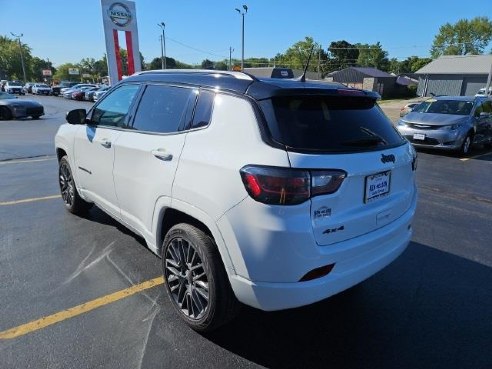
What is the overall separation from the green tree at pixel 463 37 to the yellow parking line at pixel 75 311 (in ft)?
369

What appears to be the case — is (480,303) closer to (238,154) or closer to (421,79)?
(238,154)

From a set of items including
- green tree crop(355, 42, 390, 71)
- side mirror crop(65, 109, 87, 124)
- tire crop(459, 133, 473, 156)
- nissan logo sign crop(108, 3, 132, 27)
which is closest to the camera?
side mirror crop(65, 109, 87, 124)

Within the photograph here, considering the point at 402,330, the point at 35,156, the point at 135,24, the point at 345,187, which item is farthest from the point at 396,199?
the point at 135,24

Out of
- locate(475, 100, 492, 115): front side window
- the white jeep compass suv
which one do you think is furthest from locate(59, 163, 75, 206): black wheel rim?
locate(475, 100, 492, 115): front side window

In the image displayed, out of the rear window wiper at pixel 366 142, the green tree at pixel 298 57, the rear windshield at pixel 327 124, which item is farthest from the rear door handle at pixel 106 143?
the green tree at pixel 298 57

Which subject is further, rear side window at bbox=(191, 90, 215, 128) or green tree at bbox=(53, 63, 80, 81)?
green tree at bbox=(53, 63, 80, 81)

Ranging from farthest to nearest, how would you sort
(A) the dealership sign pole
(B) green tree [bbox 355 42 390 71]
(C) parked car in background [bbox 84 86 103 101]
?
(B) green tree [bbox 355 42 390 71] < (C) parked car in background [bbox 84 86 103 101] < (A) the dealership sign pole

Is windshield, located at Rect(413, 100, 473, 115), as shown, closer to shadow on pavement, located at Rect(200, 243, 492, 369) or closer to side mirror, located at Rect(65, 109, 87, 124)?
shadow on pavement, located at Rect(200, 243, 492, 369)

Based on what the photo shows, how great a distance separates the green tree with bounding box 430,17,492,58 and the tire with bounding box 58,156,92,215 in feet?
365

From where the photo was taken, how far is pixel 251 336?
287 centimetres

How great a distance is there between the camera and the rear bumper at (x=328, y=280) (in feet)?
7.72

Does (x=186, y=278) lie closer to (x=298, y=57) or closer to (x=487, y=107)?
(x=487, y=107)

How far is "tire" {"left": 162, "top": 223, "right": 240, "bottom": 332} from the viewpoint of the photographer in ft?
8.61

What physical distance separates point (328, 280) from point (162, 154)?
1.50m
